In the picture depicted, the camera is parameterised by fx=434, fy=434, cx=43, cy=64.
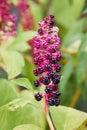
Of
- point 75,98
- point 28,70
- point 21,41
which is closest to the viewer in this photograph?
point 21,41

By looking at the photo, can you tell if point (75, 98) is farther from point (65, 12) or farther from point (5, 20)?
point (5, 20)

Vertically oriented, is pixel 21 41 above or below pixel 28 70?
above

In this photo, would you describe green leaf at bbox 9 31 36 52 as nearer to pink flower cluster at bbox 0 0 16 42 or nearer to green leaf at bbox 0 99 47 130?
pink flower cluster at bbox 0 0 16 42

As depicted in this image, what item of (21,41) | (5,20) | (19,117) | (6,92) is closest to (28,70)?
(21,41)

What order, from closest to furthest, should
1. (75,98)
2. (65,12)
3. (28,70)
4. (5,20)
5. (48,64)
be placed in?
(48,64) < (5,20) < (28,70) < (75,98) < (65,12)

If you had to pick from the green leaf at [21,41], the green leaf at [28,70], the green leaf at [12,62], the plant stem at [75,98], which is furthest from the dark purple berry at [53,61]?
the plant stem at [75,98]

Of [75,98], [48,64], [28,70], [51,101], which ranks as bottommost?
[75,98]
